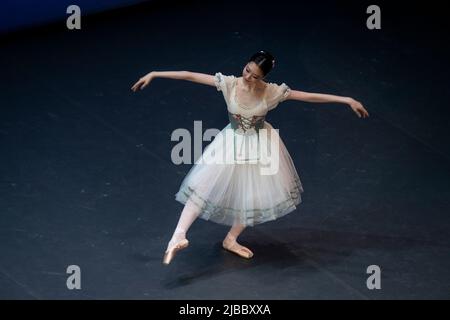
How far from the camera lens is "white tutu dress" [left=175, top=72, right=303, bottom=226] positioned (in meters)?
5.94

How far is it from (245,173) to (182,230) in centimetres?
41

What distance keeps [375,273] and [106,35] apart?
313 cm

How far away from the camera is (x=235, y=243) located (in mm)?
6168

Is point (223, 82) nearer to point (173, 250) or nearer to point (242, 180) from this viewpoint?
point (242, 180)

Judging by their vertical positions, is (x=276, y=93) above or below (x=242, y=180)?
above

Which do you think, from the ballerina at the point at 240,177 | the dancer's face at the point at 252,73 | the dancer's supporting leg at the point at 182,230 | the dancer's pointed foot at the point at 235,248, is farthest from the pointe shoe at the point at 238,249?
the dancer's face at the point at 252,73

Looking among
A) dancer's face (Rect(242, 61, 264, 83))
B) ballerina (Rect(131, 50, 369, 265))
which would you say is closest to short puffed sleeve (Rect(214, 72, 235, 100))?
ballerina (Rect(131, 50, 369, 265))

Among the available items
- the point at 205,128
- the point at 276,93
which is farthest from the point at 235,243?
the point at 205,128

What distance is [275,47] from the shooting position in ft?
27.0

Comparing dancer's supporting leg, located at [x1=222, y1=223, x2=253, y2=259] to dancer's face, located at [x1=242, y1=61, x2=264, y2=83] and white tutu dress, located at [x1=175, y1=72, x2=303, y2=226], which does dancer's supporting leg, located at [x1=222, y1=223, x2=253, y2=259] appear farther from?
dancer's face, located at [x1=242, y1=61, x2=264, y2=83]

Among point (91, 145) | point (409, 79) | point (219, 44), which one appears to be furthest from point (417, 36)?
point (91, 145)

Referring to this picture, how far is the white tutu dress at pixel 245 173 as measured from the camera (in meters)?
5.94

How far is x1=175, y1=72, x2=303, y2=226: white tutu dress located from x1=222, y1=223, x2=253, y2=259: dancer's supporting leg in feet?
0.50
